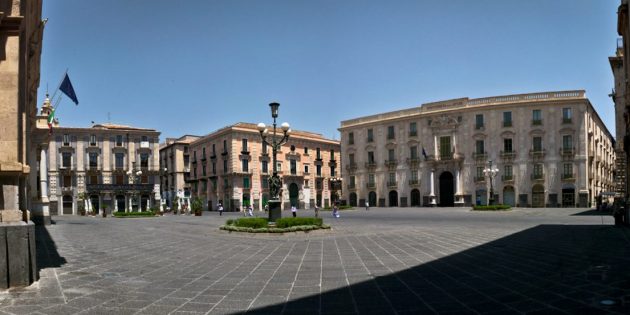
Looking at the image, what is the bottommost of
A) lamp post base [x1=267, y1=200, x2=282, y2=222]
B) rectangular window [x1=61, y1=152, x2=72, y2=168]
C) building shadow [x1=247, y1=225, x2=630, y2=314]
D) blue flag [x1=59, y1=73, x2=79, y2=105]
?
building shadow [x1=247, y1=225, x2=630, y2=314]

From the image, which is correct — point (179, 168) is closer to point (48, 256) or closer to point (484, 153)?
point (484, 153)

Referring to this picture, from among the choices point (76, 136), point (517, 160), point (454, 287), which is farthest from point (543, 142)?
point (76, 136)

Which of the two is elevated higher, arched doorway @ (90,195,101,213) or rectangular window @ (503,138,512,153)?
rectangular window @ (503,138,512,153)

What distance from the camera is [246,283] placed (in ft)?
24.8

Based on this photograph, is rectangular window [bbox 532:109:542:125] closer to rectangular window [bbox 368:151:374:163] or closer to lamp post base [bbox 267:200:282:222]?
rectangular window [bbox 368:151:374:163]

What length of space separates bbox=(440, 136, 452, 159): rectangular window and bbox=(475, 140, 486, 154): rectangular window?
125 inches

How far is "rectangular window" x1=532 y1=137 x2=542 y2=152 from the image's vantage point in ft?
166

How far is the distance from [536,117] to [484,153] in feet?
22.4

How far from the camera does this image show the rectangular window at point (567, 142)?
48944mm

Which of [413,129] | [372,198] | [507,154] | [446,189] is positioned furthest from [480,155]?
[372,198]

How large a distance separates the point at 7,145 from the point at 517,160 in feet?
172

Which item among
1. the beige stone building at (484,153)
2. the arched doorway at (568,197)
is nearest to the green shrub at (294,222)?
the beige stone building at (484,153)

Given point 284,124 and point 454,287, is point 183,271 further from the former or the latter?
point 284,124

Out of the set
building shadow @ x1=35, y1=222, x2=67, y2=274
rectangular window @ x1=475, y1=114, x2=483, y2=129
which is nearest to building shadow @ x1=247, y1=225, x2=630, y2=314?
building shadow @ x1=35, y1=222, x2=67, y2=274
